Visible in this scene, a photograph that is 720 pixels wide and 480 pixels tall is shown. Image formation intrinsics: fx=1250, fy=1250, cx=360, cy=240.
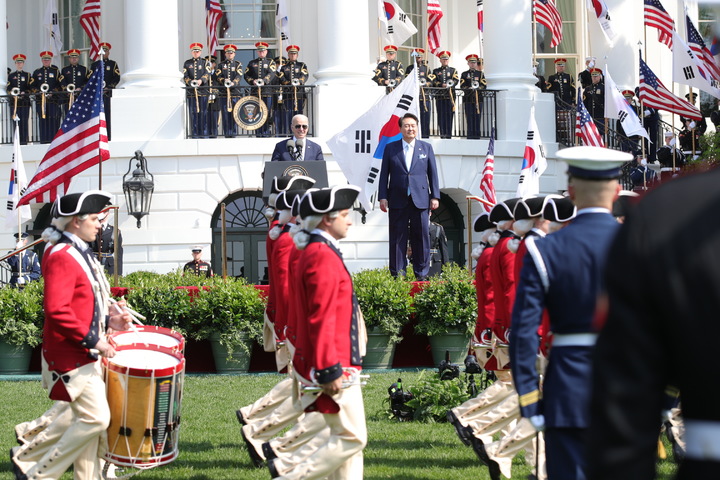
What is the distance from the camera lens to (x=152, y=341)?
791 cm

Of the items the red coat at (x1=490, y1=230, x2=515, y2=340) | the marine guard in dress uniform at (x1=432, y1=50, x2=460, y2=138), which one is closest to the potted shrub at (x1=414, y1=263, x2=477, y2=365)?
the red coat at (x1=490, y1=230, x2=515, y2=340)

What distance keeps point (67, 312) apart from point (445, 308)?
8.39 metres

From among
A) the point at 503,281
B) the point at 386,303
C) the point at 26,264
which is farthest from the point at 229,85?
the point at 503,281

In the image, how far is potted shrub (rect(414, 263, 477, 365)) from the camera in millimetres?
15164

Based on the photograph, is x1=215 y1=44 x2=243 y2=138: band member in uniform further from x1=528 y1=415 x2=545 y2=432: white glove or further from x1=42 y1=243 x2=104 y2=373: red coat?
x1=528 y1=415 x2=545 y2=432: white glove

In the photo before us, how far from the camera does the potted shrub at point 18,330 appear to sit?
49.7ft

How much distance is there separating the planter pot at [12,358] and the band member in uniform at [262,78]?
34.8 ft

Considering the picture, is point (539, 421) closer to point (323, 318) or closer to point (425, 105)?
point (323, 318)

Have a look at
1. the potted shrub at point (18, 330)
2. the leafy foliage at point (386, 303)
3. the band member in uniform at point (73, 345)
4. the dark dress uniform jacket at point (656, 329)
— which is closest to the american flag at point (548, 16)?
the leafy foliage at point (386, 303)

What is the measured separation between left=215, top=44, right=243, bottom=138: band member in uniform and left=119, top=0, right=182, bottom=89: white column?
3.19 feet

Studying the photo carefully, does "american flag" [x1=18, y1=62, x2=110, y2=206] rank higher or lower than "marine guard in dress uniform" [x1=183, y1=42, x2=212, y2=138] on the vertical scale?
lower

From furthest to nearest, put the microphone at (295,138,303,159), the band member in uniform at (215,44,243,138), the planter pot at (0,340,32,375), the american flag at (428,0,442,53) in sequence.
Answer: the american flag at (428,0,442,53) < the band member in uniform at (215,44,243,138) < the microphone at (295,138,303,159) < the planter pot at (0,340,32,375)

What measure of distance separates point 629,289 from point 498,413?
6392 millimetres

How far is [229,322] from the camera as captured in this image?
14.9 meters
